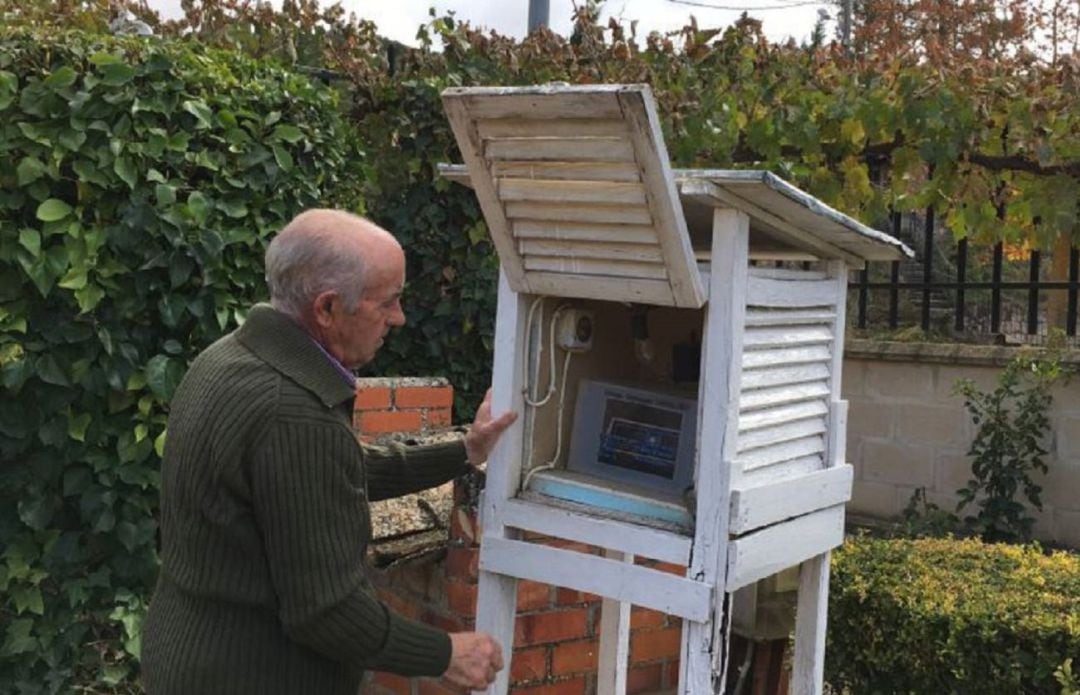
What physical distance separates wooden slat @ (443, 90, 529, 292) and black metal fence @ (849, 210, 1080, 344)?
3.76m

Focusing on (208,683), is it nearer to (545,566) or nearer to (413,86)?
(545,566)

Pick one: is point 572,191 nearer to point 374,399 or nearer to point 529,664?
point 529,664

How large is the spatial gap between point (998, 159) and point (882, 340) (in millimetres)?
2499

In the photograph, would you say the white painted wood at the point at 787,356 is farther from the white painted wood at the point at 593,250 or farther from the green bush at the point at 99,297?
the green bush at the point at 99,297

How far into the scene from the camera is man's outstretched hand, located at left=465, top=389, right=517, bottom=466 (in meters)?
2.20

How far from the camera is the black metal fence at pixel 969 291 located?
625 centimetres

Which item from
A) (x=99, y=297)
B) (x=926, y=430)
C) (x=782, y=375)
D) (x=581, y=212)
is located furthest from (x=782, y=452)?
(x=926, y=430)

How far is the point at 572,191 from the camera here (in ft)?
6.28

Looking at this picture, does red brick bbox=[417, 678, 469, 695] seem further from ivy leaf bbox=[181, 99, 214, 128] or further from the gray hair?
ivy leaf bbox=[181, 99, 214, 128]

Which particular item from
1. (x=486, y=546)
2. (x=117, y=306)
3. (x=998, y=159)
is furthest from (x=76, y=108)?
(x=998, y=159)

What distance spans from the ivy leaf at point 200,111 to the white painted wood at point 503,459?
1.47 m

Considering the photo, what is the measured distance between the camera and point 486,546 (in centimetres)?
221

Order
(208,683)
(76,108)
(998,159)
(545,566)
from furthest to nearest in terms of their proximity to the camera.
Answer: (998,159) → (76,108) → (545,566) → (208,683)

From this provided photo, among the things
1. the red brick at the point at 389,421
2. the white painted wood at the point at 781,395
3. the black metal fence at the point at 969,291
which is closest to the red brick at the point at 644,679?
the red brick at the point at 389,421
